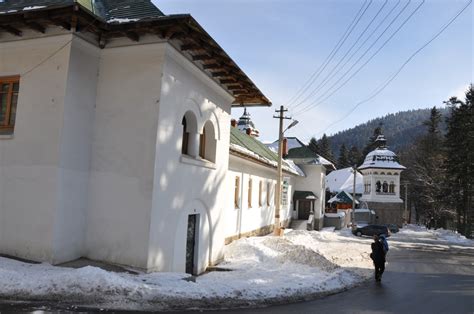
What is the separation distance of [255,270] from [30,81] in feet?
26.8

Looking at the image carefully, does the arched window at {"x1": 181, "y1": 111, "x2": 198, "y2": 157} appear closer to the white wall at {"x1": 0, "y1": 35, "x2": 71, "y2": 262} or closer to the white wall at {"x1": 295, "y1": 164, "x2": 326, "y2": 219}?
the white wall at {"x1": 0, "y1": 35, "x2": 71, "y2": 262}

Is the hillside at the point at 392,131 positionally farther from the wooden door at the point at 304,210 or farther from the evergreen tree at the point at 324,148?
the wooden door at the point at 304,210

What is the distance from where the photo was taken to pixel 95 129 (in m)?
10.4

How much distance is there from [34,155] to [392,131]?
168m

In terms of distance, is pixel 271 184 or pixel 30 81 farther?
pixel 271 184

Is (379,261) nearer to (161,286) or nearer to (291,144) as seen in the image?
(161,286)

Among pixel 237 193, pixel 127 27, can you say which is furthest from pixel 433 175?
pixel 127 27

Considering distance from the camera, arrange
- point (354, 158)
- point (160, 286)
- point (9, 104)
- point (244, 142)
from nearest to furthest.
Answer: point (160, 286) → point (9, 104) → point (244, 142) → point (354, 158)

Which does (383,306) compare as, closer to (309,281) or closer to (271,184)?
(309,281)

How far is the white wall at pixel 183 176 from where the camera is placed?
1015 cm

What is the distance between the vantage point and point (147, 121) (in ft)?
32.8

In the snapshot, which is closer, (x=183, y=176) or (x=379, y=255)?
(x=183, y=176)

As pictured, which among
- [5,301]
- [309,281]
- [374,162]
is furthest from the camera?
[374,162]

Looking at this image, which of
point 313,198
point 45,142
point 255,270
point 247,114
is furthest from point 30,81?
point 247,114
